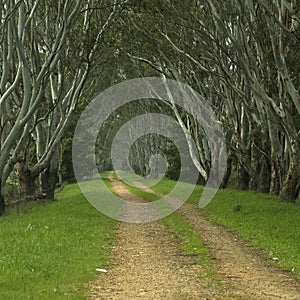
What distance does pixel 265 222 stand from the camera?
726 inches

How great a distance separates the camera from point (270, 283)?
9.81 m

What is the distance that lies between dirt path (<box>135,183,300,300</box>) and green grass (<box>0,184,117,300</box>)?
222cm

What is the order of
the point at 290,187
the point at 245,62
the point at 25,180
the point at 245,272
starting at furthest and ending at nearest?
the point at 25,180
the point at 290,187
the point at 245,62
the point at 245,272

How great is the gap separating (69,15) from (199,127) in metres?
16.1

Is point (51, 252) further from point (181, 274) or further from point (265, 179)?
point (265, 179)

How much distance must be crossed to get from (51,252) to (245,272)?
3951 mm

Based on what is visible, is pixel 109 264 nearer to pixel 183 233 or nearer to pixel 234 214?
pixel 183 233

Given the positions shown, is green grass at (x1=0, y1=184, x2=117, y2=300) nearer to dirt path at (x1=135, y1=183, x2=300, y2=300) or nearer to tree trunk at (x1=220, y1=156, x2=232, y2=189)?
dirt path at (x1=135, y1=183, x2=300, y2=300)

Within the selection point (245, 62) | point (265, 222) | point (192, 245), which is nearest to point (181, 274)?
point (192, 245)

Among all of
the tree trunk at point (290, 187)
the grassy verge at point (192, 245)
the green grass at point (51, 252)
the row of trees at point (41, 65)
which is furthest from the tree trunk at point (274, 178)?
the row of trees at point (41, 65)

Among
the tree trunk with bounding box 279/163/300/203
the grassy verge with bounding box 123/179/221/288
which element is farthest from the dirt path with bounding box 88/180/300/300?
the tree trunk with bounding box 279/163/300/203

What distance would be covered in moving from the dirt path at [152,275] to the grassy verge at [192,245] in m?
0.12

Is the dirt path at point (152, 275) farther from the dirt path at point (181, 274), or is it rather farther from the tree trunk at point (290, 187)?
the tree trunk at point (290, 187)

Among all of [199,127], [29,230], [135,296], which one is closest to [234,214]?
[29,230]
